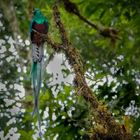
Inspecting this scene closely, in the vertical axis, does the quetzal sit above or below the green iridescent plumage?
below

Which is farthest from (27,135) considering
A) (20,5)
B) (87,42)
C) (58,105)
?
(20,5)

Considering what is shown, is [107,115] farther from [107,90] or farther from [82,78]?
[107,90]

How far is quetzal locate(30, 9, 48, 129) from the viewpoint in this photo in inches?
124

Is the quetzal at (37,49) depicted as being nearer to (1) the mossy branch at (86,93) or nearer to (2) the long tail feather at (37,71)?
(2) the long tail feather at (37,71)

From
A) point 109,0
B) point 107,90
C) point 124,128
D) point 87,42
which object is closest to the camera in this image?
point 109,0

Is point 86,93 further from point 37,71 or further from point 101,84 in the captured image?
point 101,84

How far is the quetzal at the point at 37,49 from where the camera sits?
3.16 meters

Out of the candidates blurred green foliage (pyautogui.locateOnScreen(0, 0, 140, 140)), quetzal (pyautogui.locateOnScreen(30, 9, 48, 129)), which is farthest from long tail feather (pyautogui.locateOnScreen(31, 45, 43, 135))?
blurred green foliage (pyautogui.locateOnScreen(0, 0, 140, 140))

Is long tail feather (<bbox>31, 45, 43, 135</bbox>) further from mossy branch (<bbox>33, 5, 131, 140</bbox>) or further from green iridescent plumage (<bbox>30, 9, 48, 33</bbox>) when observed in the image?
mossy branch (<bbox>33, 5, 131, 140</bbox>)

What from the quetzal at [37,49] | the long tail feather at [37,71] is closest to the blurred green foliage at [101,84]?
the quetzal at [37,49]

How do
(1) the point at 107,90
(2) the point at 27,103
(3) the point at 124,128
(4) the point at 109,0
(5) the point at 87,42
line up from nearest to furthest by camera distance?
(4) the point at 109,0 → (3) the point at 124,128 → (1) the point at 107,90 → (2) the point at 27,103 → (5) the point at 87,42

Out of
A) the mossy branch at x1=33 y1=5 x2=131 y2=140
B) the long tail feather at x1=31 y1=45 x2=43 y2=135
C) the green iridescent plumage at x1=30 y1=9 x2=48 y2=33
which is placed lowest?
the mossy branch at x1=33 y1=5 x2=131 y2=140

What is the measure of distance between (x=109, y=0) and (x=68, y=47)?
1.51ft

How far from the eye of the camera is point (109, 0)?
8.02ft
